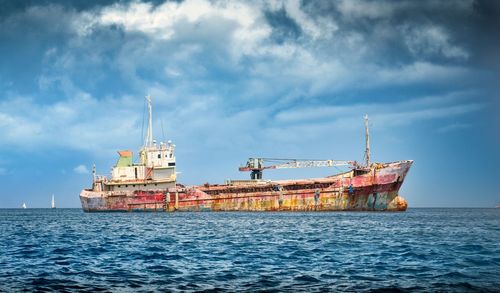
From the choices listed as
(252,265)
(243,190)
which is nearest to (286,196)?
(243,190)

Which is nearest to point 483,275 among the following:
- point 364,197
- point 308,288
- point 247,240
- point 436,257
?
point 436,257

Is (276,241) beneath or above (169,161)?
beneath

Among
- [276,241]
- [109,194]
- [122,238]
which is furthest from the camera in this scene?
[109,194]

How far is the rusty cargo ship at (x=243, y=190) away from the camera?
2913 inches

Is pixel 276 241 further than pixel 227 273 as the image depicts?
Yes

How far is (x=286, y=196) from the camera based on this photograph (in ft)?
253

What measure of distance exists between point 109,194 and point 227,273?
230ft

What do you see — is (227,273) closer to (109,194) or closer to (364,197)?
(364,197)

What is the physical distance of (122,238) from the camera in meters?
33.3

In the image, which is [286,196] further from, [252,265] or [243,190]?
[252,265]

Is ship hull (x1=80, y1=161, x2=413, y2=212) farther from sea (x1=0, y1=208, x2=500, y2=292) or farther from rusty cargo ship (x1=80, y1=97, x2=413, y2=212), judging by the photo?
sea (x1=0, y1=208, x2=500, y2=292)

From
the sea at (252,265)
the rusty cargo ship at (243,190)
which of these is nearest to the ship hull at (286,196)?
the rusty cargo ship at (243,190)

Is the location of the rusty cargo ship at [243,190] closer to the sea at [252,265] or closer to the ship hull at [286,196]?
the ship hull at [286,196]

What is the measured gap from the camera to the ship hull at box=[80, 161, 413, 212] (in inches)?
2894
